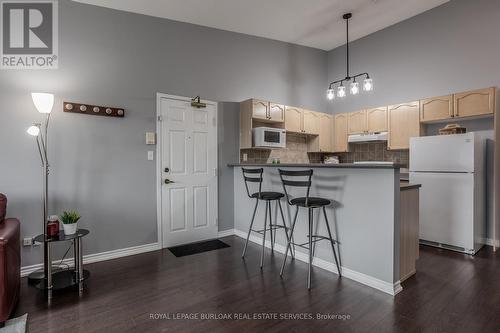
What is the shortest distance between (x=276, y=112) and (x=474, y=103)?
104 inches

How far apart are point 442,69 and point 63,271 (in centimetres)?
552

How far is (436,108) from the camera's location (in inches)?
154

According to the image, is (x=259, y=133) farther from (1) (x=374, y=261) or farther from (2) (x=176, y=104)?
(1) (x=374, y=261)

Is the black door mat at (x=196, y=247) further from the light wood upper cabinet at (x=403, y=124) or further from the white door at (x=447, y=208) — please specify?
the light wood upper cabinet at (x=403, y=124)

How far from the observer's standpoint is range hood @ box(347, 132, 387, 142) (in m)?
4.48

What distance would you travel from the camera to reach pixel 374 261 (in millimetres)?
2510

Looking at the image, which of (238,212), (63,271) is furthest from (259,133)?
(63,271)

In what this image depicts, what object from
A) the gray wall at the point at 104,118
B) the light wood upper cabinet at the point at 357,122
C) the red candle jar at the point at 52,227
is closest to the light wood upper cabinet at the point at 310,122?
the light wood upper cabinet at the point at 357,122

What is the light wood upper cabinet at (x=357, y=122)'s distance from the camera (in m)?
4.81

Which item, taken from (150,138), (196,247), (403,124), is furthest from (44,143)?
(403,124)

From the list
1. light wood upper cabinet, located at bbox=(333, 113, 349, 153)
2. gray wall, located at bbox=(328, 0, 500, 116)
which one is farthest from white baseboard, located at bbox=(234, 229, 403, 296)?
gray wall, located at bbox=(328, 0, 500, 116)

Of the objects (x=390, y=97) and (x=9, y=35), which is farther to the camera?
(x=390, y=97)

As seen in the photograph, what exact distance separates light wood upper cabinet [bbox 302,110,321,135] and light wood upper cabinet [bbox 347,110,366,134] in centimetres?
57

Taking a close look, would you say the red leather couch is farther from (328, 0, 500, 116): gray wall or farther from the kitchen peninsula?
(328, 0, 500, 116): gray wall
